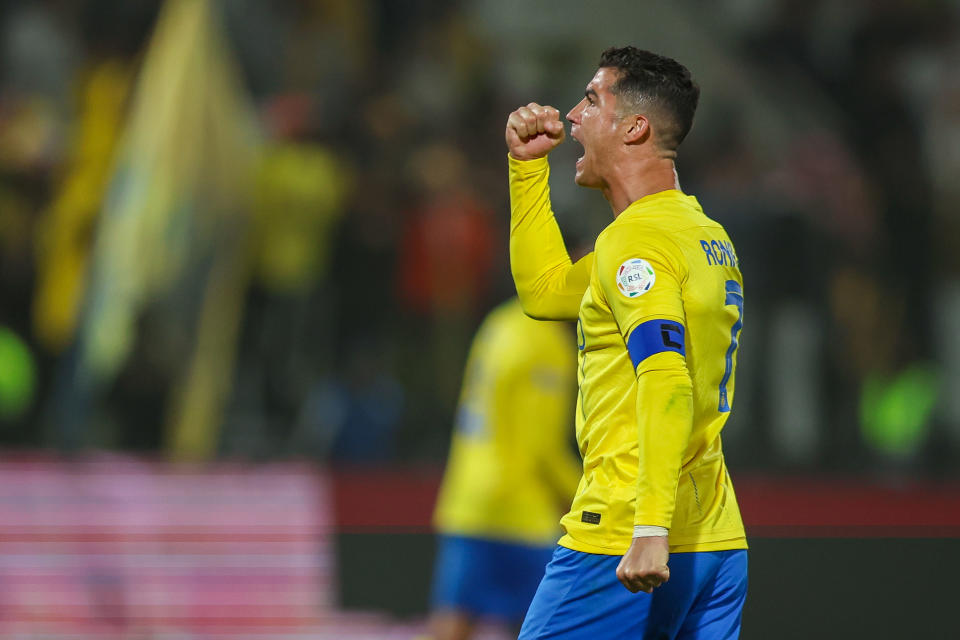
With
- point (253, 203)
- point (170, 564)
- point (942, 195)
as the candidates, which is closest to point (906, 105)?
point (942, 195)

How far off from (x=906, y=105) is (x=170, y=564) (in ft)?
20.7

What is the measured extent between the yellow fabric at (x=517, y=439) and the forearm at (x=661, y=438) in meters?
2.56

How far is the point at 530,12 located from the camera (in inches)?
474

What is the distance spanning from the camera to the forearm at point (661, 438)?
2.51m

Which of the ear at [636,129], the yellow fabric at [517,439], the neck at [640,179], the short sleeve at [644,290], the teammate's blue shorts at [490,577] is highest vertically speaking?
the ear at [636,129]

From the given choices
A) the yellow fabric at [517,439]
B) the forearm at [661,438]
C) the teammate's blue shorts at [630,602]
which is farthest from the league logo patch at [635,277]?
the yellow fabric at [517,439]

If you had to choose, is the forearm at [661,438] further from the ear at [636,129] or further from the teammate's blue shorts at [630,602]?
the ear at [636,129]

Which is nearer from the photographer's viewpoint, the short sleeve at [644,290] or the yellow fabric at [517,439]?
the short sleeve at [644,290]

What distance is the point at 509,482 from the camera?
5.17 metres

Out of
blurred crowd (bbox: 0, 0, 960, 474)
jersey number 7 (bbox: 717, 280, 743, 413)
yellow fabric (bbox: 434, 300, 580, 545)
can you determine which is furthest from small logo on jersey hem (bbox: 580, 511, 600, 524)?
blurred crowd (bbox: 0, 0, 960, 474)

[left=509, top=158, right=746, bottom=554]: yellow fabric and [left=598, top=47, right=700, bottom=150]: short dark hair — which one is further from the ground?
[left=598, top=47, right=700, bottom=150]: short dark hair

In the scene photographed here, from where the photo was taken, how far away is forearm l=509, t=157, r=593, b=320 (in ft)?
10.0

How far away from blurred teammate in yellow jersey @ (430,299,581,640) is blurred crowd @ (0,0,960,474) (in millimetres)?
4603

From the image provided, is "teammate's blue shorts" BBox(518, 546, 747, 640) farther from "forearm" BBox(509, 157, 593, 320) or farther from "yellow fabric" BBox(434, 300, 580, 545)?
"yellow fabric" BBox(434, 300, 580, 545)
